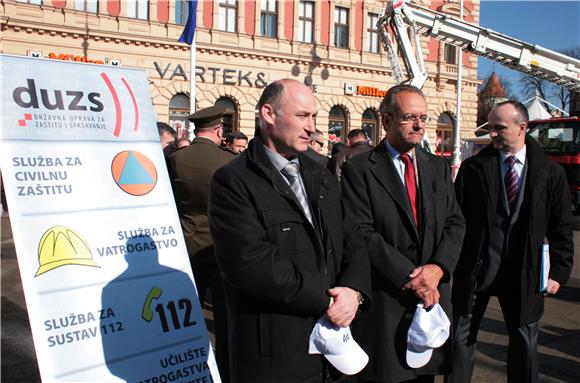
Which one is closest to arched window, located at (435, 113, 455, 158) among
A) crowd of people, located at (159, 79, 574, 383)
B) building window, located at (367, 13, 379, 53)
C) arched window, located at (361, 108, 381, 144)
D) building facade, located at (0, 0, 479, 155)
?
building facade, located at (0, 0, 479, 155)

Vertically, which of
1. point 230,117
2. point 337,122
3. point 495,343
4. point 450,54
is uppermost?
point 450,54

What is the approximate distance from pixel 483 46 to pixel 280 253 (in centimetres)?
1781

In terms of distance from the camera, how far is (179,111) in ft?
82.4

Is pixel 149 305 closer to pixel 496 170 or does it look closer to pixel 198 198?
pixel 198 198

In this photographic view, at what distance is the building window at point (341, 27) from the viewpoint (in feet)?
97.6

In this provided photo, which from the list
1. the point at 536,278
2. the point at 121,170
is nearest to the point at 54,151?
the point at 121,170

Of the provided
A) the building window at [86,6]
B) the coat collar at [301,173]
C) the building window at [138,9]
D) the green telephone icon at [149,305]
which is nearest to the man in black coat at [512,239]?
the coat collar at [301,173]

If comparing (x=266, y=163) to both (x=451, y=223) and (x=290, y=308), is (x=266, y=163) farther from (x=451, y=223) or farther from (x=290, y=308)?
(x=451, y=223)

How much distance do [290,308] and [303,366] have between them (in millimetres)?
307

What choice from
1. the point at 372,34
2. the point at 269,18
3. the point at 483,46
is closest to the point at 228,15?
the point at 269,18

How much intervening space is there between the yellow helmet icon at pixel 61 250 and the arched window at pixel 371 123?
29034mm

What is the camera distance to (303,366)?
8.05ft

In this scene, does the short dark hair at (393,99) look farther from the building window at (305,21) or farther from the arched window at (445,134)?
the arched window at (445,134)

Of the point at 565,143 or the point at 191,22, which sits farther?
the point at 191,22
